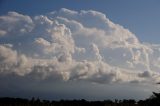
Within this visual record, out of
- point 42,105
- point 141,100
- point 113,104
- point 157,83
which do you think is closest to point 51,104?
point 42,105

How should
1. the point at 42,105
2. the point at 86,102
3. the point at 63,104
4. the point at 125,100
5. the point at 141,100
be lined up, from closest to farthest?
the point at 141,100
the point at 125,100
the point at 42,105
the point at 63,104
the point at 86,102

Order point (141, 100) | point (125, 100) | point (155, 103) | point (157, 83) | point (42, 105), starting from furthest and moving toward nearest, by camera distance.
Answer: point (42, 105), point (125, 100), point (141, 100), point (157, 83), point (155, 103)

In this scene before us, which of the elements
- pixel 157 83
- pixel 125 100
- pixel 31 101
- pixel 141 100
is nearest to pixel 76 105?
pixel 31 101

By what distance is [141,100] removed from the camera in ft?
188

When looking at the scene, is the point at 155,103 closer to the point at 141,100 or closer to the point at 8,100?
the point at 141,100

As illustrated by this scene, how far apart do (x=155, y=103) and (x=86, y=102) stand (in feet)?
112

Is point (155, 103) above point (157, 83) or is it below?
below

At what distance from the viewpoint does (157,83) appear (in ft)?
162

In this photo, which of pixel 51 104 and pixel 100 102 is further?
pixel 100 102

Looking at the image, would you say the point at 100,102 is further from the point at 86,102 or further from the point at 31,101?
the point at 31,101

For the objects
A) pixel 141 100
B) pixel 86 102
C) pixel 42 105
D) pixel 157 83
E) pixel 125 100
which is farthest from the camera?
pixel 86 102

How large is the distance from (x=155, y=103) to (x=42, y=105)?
90.0 ft

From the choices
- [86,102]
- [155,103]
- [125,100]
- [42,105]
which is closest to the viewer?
[155,103]

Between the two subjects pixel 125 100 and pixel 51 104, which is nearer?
pixel 125 100
